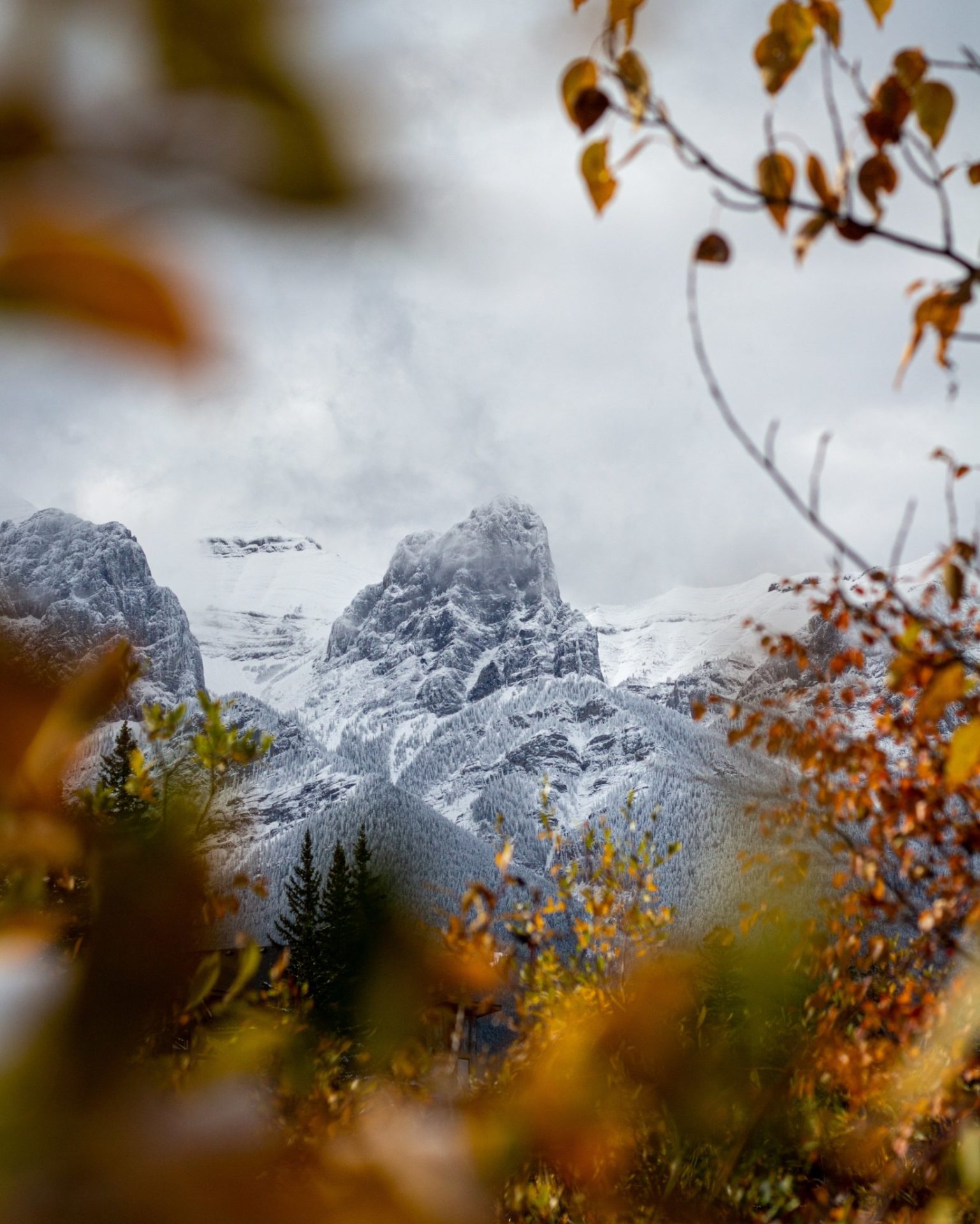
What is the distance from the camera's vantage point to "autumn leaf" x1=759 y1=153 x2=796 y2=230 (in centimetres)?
117

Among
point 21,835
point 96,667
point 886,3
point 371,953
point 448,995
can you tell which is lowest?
point 448,995

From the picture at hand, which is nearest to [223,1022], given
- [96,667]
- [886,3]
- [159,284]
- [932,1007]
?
[96,667]

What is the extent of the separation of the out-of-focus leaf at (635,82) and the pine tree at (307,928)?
1050 inches

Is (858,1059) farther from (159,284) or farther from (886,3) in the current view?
(159,284)

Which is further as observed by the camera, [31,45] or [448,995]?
[448,995]

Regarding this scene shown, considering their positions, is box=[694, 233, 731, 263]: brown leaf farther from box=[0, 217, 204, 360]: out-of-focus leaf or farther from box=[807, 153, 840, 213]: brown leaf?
box=[0, 217, 204, 360]: out-of-focus leaf

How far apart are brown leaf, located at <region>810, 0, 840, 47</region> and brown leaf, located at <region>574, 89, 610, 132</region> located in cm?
37

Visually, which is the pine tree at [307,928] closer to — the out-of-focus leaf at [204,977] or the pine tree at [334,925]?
the pine tree at [334,925]

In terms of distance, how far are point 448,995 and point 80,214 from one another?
3.63 m

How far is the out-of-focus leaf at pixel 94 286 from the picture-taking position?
283mm

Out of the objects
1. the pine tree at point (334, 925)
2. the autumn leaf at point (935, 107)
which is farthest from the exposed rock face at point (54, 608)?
the pine tree at point (334, 925)

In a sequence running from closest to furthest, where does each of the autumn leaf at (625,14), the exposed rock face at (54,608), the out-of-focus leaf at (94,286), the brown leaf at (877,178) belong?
the out-of-focus leaf at (94,286)
the exposed rock face at (54,608)
the autumn leaf at (625,14)
the brown leaf at (877,178)

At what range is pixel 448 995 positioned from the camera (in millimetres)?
3498

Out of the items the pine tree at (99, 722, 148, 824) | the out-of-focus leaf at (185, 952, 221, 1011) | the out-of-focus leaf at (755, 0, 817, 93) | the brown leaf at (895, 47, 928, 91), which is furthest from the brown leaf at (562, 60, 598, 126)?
the out-of-focus leaf at (185, 952, 221, 1011)
